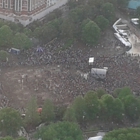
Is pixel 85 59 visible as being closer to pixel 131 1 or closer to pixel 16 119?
pixel 16 119

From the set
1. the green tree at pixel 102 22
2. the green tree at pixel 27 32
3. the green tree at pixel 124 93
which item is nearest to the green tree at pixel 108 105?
the green tree at pixel 124 93

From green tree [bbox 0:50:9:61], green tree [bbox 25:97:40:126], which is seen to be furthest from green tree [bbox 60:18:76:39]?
green tree [bbox 25:97:40:126]

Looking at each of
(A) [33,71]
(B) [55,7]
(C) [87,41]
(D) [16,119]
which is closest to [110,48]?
(C) [87,41]

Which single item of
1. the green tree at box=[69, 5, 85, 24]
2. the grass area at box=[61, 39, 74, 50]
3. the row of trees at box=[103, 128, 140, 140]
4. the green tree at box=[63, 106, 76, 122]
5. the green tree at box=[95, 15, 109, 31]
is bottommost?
the row of trees at box=[103, 128, 140, 140]

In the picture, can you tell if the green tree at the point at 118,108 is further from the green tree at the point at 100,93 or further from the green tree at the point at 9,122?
the green tree at the point at 9,122

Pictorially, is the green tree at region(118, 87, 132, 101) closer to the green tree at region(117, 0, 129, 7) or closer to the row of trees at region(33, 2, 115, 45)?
the row of trees at region(33, 2, 115, 45)

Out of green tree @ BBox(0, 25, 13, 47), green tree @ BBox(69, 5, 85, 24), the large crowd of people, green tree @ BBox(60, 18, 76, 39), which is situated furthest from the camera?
green tree @ BBox(69, 5, 85, 24)

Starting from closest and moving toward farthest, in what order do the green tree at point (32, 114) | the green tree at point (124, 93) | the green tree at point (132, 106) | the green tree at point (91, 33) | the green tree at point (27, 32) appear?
the green tree at point (32, 114) → the green tree at point (132, 106) → the green tree at point (124, 93) → the green tree at point (27, 32) → the green tree at point (91, 33)
